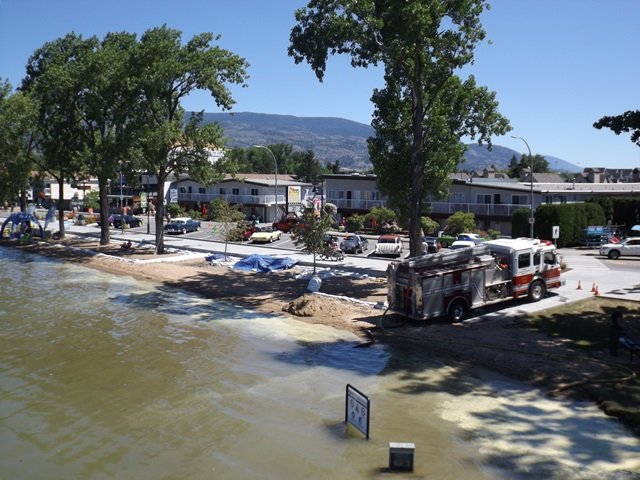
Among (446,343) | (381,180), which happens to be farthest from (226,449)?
(381,180)

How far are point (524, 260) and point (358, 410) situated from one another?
1408 cm

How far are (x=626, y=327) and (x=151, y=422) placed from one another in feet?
56.3

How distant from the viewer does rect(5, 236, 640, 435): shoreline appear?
19.0 m

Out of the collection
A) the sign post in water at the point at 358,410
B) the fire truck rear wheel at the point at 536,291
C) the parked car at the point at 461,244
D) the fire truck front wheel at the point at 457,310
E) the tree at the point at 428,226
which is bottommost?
the sign post in water at the point at 358,410

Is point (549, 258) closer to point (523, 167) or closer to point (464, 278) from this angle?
point (464, 278)

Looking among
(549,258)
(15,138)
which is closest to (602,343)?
(549,258)

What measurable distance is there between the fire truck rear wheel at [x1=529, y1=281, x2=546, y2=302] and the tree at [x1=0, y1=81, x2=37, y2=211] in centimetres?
4526

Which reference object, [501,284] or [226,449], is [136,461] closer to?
[226,449]

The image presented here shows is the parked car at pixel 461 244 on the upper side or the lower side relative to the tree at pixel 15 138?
lower

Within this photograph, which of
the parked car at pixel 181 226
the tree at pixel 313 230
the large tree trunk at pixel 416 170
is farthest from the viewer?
the parked car at pixel 181 226

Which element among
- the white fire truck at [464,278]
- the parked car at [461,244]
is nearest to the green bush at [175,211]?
the parked car at [461,244]

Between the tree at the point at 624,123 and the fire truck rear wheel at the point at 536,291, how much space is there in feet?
23.4

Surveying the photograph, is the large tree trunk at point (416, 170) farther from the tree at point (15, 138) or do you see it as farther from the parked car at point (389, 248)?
the tree at point (15, 138)

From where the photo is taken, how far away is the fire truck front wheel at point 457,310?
925 inches
